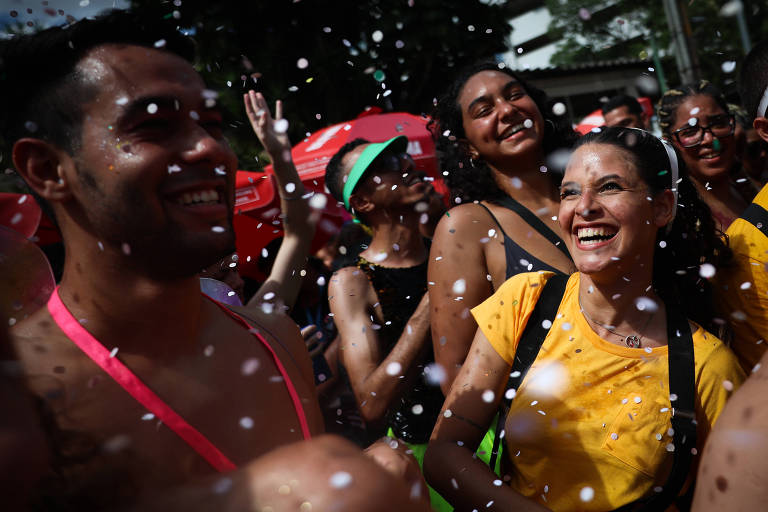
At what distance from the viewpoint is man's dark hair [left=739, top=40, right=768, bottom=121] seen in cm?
265

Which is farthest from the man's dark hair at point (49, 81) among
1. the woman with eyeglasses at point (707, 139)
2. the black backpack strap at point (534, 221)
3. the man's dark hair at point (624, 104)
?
the man's dark hair at point (624, 104)

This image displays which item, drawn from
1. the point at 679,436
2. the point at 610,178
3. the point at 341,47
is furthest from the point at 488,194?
the point at 341,47

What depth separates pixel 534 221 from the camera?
2.60 metres

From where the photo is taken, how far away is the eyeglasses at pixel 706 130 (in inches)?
137

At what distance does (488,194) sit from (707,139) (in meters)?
1.47

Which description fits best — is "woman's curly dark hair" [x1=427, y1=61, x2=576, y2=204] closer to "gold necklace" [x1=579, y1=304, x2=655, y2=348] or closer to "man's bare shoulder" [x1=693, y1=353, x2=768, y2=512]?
"gold necklace" [x1=579, y1=304, x2=655, y2=348]

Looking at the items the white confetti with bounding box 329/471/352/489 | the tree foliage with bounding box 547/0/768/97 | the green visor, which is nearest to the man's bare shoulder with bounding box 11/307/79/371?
the white confetti with bounding box 329/471/352/489

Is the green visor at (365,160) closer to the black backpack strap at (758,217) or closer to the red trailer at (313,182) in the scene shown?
the red trailer at (313,182)

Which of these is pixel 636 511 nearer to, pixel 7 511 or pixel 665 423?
pixel 665 423

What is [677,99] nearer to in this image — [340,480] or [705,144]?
[705,144]

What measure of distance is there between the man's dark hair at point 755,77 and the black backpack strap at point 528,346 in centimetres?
130

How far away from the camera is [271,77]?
6188 millimetres

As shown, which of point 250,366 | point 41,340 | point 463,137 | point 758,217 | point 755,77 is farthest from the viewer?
point 463,137

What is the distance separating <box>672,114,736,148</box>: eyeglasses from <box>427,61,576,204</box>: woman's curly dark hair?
905 millimetres
